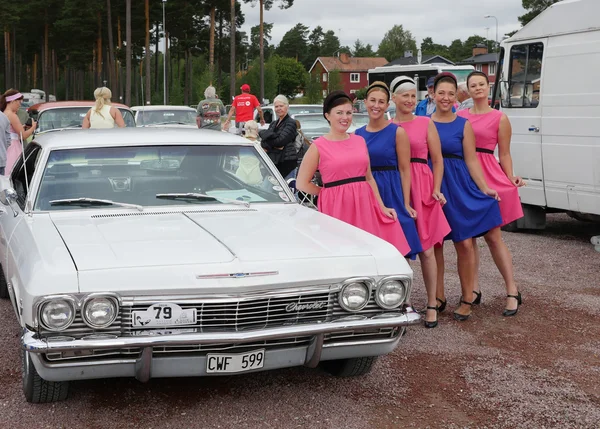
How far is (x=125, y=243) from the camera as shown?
4480 millimetres

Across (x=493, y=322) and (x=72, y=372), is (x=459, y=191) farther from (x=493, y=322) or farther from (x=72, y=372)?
(x=72, y=372)

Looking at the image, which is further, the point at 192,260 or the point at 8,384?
the point at 8,384

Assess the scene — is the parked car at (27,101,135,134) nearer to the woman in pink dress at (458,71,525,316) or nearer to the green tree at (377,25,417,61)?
the woman in pink dress at (458,71,525,316)

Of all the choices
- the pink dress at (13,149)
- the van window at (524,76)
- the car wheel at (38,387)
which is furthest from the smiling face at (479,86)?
the pink dress at (13,149)

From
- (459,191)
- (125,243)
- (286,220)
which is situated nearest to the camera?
(125,243)

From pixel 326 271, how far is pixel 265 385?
991 mm

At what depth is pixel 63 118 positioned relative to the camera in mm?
14609

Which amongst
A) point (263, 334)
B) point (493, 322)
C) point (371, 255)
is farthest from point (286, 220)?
point (493, 322)

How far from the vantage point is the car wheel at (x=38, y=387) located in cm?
438

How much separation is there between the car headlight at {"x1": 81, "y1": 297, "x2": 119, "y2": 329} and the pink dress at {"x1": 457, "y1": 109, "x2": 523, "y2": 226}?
3618 mm

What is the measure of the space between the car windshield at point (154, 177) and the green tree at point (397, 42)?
439 ft

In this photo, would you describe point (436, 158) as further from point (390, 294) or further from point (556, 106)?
point (556, 106)

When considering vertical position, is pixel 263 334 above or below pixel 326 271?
below

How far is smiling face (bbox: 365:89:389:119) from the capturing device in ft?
19.4
